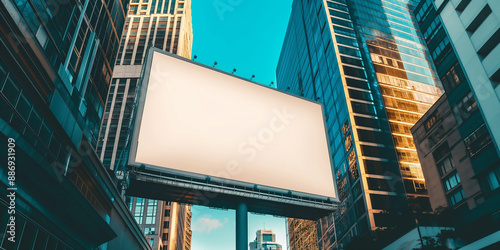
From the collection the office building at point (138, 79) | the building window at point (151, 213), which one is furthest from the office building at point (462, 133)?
the building window at point (151, 213)

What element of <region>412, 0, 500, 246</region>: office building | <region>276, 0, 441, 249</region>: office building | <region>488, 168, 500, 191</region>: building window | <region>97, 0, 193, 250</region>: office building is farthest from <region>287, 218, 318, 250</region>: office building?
<region>488, 168, 500, 191</region>: building window

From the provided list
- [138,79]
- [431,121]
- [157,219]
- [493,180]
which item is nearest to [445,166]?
[431,121]

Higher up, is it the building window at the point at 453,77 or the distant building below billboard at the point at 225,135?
the building window at the point at 453,77

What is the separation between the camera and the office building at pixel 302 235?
87750mm

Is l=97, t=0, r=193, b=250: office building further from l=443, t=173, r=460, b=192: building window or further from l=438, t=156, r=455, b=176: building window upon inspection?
l=443, t=173, r=460, b=192: building window

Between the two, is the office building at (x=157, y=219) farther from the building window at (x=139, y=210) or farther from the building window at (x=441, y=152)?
the building window at (x=441, y=152)

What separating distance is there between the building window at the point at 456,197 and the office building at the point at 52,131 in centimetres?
4396

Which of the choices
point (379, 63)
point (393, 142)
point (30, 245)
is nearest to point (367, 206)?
point (393, 142)

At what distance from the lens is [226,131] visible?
21.5 metres

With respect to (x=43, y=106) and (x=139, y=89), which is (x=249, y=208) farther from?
(x=43, y=106)

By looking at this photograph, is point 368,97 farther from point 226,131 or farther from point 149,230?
point 149,230

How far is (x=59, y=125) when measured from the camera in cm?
1791

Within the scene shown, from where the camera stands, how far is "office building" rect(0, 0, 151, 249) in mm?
13570

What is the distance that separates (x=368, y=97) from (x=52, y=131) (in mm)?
66683
